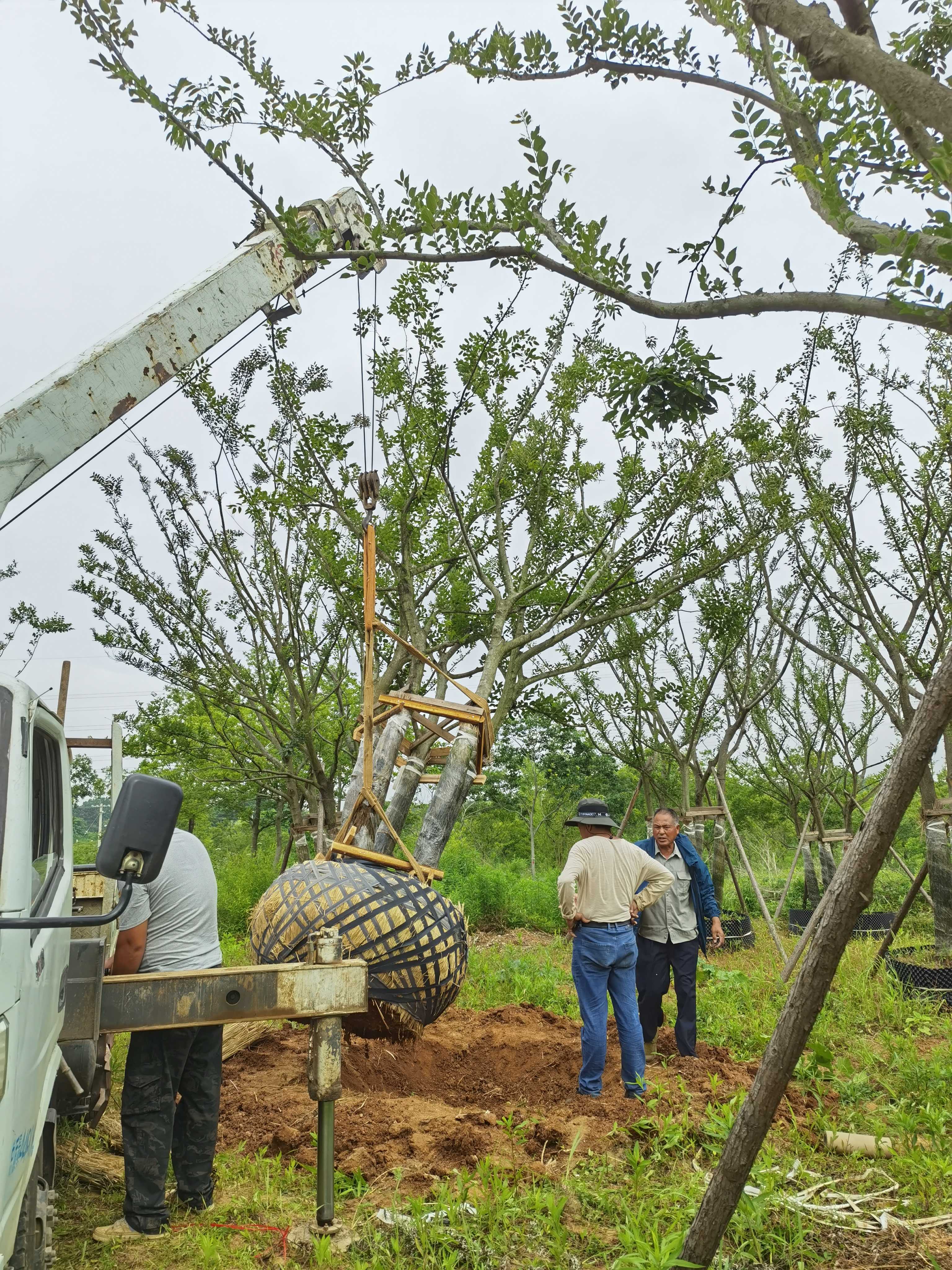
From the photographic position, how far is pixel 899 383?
11008mm

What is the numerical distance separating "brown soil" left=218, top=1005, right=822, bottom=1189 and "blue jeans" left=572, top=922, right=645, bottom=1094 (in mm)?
165

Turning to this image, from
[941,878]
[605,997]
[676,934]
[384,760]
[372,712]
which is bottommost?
[605,997]

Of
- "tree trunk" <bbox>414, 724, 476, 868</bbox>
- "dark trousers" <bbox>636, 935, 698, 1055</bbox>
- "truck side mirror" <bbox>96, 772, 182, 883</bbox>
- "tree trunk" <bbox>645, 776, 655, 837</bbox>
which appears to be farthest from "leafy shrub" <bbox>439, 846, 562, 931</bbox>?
"truck side mirror" <bbox>96, 772, 182, 883</bbox>

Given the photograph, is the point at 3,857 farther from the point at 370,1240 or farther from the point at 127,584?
the point at 127,584

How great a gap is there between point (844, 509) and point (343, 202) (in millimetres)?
6295

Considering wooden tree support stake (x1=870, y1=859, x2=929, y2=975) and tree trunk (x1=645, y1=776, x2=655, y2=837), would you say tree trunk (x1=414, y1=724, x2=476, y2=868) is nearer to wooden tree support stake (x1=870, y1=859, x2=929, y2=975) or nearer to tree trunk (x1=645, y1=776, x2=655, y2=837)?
wooden tree support stake (x1=870, y1=859, x2=929, y2=975)

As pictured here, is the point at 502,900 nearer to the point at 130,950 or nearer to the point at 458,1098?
the point at 458,1098

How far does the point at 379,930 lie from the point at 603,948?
1.51 m

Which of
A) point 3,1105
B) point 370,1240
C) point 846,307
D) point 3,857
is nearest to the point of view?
point 3,1105

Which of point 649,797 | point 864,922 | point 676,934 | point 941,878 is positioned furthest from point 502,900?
point 676,934

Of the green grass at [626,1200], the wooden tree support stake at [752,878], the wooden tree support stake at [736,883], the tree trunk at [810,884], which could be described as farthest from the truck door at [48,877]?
the tree trunk at [810,884]

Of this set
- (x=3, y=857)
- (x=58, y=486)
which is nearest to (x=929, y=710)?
(x=3, y=857)

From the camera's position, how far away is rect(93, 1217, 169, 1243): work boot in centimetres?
386

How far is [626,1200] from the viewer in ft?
14.0
